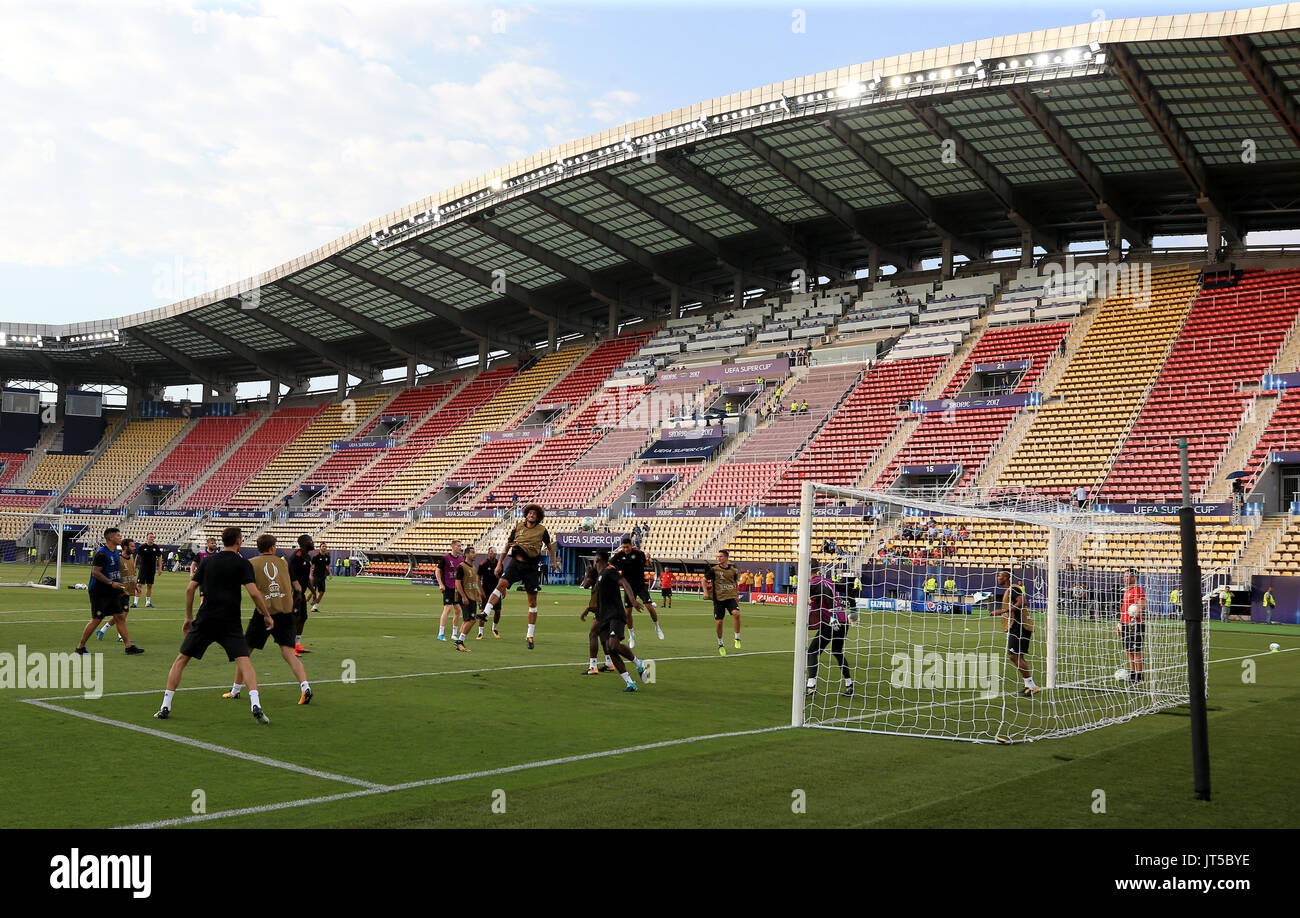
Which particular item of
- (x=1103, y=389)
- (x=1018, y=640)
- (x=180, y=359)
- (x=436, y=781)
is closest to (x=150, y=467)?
(x=180, y=359)

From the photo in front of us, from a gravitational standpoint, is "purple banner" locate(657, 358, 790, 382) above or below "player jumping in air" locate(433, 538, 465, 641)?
above

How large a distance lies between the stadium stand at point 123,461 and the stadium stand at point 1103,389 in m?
65.0

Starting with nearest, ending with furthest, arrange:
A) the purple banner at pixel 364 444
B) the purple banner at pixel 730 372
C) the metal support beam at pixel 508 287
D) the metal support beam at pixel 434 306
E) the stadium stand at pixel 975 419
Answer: the stadium stand at pixel 975 419
the purple banner at pixel 730 372
the metal support beam at pixel 508 287
the metal support beam at pixel 434 306
the purple banner at pixel 364 444

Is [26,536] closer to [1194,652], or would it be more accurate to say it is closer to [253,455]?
[253,455]

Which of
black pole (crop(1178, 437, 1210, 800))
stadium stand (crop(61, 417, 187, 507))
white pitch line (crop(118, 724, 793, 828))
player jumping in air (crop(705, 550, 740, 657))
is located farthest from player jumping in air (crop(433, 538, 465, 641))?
stadium stand (crop(61, 417, 187, 507))

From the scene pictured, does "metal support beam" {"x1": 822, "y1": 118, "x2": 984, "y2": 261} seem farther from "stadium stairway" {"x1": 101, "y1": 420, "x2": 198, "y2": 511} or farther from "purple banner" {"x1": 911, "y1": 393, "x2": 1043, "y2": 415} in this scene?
"stadium stairway" {"x1": 101, "y1": 420, "x2": 198, "y2": 511}

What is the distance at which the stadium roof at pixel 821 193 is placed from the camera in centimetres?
3619

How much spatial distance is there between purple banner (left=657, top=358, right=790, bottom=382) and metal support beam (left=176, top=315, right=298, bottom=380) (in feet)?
113

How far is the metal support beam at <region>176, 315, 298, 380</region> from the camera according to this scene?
70812 millimetres

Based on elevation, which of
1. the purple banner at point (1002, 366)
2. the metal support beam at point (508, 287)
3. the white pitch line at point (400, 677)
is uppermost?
the metal support beam at point (508, 287)

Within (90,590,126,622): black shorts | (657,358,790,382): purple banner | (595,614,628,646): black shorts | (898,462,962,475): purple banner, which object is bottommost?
(595,614,628,646): black shorts

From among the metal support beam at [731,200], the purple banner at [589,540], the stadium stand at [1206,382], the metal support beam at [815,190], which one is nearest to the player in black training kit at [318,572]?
the purple banner at [589,540]

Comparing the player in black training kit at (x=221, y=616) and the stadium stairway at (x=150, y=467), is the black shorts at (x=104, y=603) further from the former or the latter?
the stadium stairway at (x=150, y=467)

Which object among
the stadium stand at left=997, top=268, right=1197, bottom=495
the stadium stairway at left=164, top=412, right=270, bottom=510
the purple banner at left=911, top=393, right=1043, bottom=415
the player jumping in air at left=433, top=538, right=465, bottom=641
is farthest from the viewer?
Answer: the stadium stairway at left=164, top=412, right=270, bottom=510
